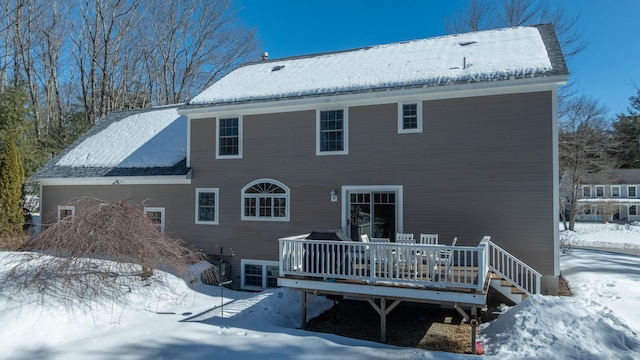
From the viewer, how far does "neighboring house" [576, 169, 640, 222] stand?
33.1 metres

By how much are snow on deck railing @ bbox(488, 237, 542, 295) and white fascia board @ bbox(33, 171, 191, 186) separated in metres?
8.78

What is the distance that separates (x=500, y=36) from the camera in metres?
12.1

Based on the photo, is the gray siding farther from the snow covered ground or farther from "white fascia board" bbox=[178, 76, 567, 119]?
the snow covered ground

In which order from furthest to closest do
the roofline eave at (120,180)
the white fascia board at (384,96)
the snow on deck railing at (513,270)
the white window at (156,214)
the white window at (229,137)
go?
the white window at (156,214) < the roofline eave at (120,180) < the white window at (229,137) < the white fascia board at (384,96) < the snow on deck railing at (513,270)

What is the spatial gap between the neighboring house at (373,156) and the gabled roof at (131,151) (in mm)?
113

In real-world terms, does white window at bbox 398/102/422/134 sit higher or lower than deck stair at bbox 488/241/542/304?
higher

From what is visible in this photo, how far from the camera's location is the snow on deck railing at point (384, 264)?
7.13 meters

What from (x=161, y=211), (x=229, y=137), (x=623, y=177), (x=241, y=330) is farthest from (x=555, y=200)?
(x=623, y=177)

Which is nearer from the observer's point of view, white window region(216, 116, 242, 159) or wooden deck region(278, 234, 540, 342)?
wooden deck region(278, 234, 540, 342)

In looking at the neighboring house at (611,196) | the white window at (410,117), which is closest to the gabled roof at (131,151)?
the white window at (410,117)

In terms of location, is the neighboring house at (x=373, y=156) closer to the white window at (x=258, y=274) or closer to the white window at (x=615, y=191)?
the white window at (x=258, y=274)

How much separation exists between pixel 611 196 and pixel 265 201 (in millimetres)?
41350

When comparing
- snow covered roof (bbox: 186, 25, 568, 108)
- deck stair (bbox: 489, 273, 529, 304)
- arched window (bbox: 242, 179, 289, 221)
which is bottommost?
deck stair (bbox: 489, 273, 529, 304)

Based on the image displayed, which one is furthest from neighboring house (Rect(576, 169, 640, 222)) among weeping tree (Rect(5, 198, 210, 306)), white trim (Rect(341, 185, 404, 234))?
weeping tree (Rect(5, 198, 210, 306))
